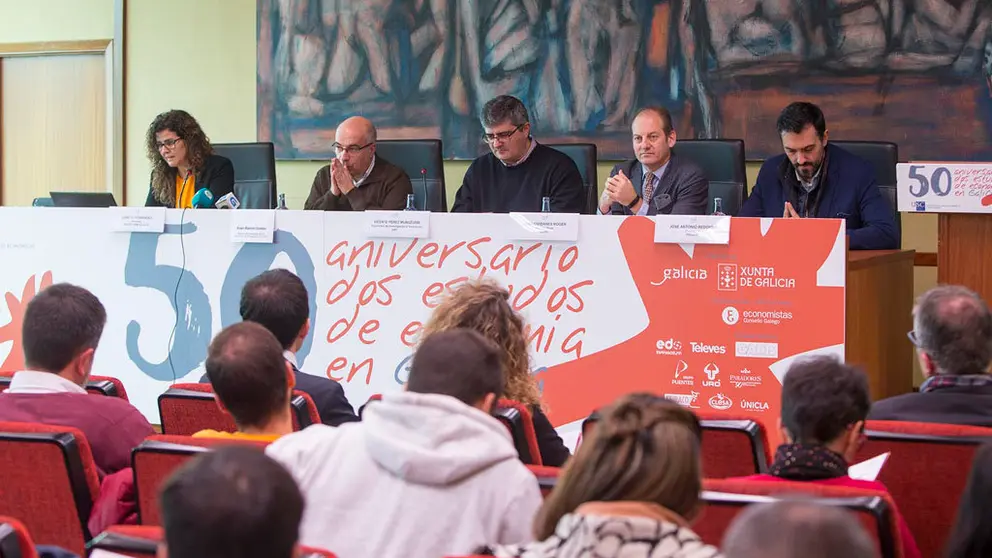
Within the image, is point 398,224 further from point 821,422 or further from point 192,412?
point 821,422

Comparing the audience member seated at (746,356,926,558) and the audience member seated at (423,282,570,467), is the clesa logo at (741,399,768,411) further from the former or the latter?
the audience member seated at (746,356,926,558)

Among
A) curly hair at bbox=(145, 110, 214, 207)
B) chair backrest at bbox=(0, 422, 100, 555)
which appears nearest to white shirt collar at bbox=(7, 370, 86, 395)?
chair backrest at bbox=(0, 422, 100, 555)

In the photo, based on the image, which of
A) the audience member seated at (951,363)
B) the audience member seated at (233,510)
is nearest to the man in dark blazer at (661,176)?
the audience member seated at (951,363)

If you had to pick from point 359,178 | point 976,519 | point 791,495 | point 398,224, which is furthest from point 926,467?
point 359,178

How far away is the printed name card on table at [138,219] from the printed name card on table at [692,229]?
6.12ft

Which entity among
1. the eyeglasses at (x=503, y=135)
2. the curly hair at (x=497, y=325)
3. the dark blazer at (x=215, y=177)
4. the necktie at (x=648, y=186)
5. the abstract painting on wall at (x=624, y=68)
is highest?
the abstract painting on wall at (x=624, y=68)

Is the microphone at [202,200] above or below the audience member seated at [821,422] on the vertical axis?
above

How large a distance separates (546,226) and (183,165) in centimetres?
233

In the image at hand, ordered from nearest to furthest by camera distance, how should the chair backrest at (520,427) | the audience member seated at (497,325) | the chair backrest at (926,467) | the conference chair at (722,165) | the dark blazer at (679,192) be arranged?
the chair backrest at (926,467) < the chair backrest at (520,427) < the audience member seated at (497,325) < the dark blazer at (679,192) < the conference chair at (722,165)

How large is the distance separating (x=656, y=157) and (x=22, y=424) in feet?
10.5

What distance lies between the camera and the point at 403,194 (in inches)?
210

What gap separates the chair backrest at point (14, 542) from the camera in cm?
151

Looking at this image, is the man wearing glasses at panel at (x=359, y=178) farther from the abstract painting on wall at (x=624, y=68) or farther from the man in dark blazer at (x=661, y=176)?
the abstract painting on wall at (x=624, y=68)

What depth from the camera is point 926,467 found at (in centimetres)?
224
